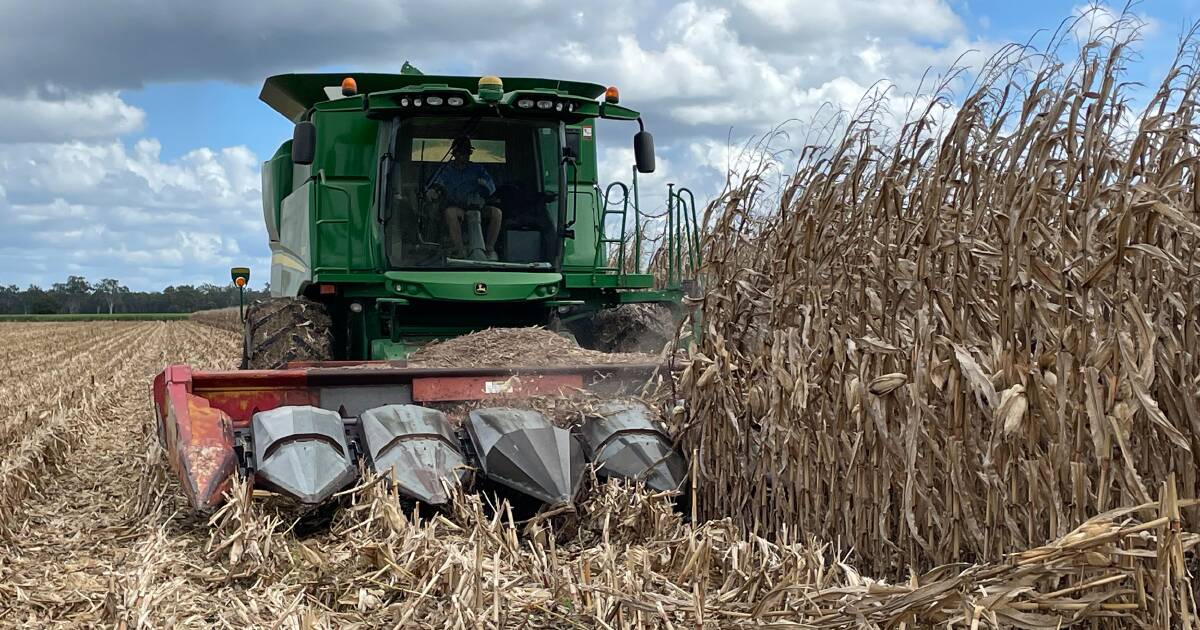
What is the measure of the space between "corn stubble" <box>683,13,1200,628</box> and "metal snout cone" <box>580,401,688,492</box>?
38cm

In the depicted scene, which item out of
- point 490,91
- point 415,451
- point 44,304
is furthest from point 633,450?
point 44,304

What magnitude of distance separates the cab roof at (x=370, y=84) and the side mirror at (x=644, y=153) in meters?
0.52

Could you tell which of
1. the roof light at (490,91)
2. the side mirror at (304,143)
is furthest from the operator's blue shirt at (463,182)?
the side mirror at (304,143)

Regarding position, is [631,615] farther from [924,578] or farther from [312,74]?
[312,74]

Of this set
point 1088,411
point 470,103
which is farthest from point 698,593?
point 470,103

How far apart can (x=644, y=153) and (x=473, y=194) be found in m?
1.13

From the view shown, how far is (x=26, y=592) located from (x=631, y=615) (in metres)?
1.88

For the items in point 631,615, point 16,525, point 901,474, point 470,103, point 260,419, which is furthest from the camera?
point 470,103

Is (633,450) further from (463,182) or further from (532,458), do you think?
(463,182)

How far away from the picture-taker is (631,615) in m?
2.85

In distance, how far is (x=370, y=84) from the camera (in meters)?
7.24

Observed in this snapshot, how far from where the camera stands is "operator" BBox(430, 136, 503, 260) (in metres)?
6.71

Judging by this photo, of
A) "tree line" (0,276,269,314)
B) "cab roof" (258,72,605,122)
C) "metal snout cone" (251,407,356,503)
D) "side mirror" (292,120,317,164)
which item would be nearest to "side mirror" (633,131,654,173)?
"cab roof" (258,72,605,122)

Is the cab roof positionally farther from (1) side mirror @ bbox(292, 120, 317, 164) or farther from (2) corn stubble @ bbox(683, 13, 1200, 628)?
(2) corn stubble @ bbox(683, 13, 1200, 628)
